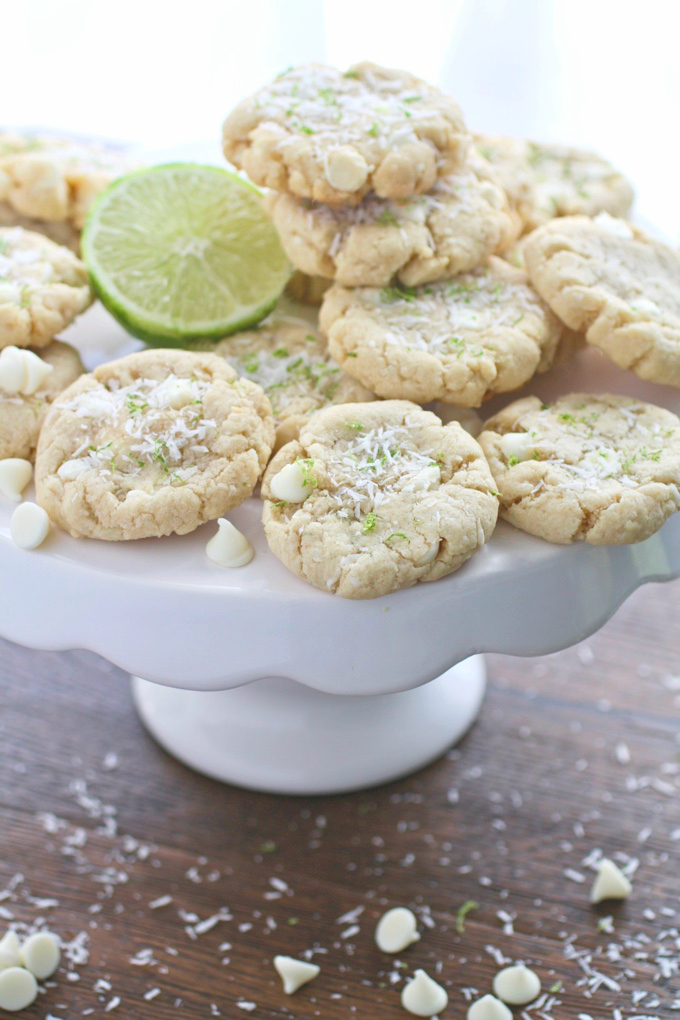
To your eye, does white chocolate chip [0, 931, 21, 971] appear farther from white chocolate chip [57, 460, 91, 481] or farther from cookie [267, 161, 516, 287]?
cookie [267, 161, 516, 287]

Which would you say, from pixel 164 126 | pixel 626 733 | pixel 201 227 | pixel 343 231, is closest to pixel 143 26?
pixel 164 126

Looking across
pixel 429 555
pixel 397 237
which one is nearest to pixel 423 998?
pixel 429 555

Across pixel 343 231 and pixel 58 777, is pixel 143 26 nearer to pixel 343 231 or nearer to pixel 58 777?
pixel 343 231

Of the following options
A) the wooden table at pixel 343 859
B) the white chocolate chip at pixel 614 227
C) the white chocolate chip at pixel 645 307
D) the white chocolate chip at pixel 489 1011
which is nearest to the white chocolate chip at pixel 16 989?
the wooden table at pixel 343 859

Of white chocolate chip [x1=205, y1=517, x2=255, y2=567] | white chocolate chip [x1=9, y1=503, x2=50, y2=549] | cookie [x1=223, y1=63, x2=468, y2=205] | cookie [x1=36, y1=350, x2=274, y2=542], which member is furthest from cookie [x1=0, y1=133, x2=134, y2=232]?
white chocolate chip [x1=205, y1=517, x2=255, y2=567]

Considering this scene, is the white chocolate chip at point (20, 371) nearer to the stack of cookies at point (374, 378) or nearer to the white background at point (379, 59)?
the stack of cookies at point (374, 378)

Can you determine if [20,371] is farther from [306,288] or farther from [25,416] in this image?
[306,288]
